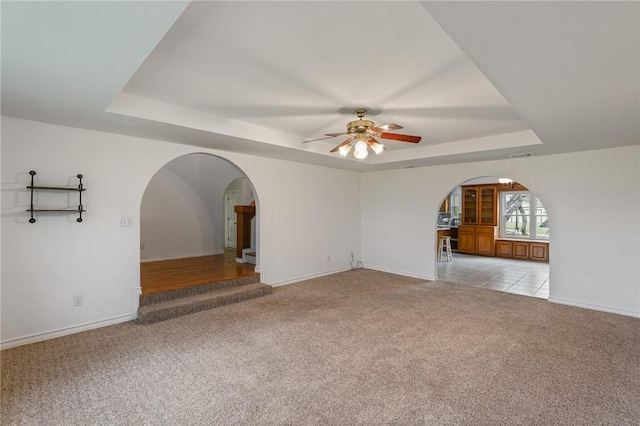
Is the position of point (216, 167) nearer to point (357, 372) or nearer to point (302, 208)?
point (302, 208)

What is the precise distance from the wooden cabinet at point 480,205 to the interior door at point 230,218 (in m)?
7.24

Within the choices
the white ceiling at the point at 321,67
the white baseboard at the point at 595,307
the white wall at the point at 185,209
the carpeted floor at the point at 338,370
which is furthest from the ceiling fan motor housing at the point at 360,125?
the white wall at the point at 185,209

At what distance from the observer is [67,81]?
2.25 meters

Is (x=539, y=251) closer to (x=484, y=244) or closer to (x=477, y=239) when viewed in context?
(x=484, y=244)

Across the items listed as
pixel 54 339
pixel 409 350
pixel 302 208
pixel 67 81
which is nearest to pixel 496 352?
pixel 409 350

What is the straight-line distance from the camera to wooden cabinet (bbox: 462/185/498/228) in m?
9.39

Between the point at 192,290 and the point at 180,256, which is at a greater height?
the point at 180,256

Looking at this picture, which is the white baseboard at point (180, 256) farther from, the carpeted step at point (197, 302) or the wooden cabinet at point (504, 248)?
the wooden cabinet at point (504, 248)

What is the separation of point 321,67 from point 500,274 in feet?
21.4

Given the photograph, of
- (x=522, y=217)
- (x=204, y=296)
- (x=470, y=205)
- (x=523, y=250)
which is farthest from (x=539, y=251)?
(x=204, y=296)

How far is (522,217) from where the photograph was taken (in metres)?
9.27

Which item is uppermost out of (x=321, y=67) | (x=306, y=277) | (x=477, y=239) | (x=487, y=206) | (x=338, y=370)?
(x=321, y=67)

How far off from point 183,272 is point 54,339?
7.04 feet

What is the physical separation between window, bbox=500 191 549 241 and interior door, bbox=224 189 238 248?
26.4ft
